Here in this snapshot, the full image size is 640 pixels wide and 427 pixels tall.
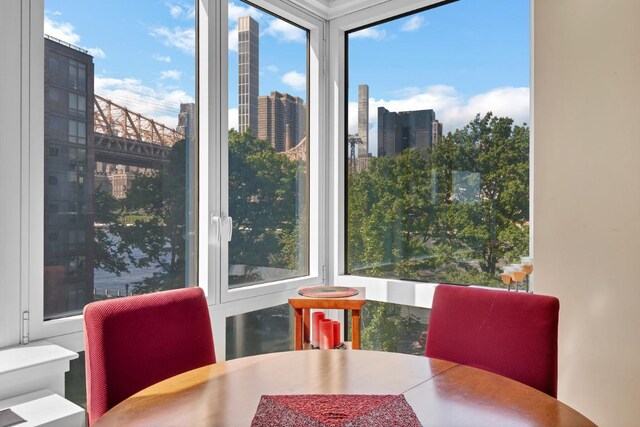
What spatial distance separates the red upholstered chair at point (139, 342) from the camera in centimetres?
150

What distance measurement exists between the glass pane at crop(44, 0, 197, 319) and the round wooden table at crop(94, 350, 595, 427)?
98 cm

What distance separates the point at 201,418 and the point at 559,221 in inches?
76.0

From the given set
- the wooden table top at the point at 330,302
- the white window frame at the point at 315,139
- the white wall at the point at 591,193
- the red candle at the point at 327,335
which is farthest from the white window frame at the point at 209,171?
the white wall at the point at 591,193

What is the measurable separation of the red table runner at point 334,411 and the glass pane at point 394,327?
184 centimetres

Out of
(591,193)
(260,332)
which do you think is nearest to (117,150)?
(260,332)

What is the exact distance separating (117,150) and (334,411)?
5.55 ft

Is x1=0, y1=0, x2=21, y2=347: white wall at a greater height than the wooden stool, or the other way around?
x1=0, y1=0, x2=21, y2=347: white wall

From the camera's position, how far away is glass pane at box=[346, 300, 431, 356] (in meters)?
3.03

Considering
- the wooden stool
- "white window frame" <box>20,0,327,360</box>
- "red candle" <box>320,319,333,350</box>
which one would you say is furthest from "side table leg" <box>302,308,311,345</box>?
"white window frame" <box>20,0,327,360</box>

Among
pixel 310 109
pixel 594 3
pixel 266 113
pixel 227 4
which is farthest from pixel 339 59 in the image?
pixel 594 3

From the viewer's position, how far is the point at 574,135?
2211 mm

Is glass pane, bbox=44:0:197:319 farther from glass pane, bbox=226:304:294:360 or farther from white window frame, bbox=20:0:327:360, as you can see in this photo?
glass pane, bbox=226:304:294:360

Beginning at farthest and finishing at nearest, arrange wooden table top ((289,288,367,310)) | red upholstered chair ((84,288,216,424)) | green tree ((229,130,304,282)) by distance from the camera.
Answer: green tree ((229,130,304,282))
wooden table top ((289,288,367,310))
red upholstered chair ((84,288,216,424))

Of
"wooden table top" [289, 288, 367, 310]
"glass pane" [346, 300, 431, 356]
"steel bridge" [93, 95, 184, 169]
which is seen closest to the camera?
"steel bridge" [93, 95, 184, 169]
